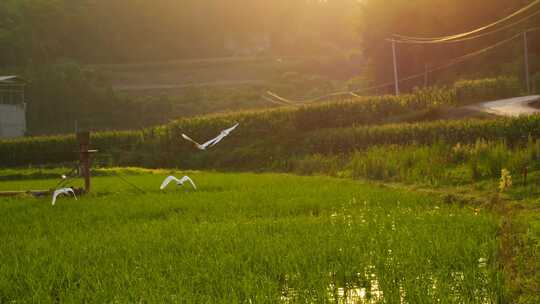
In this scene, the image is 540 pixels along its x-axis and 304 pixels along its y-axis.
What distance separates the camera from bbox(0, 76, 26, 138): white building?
35312mm

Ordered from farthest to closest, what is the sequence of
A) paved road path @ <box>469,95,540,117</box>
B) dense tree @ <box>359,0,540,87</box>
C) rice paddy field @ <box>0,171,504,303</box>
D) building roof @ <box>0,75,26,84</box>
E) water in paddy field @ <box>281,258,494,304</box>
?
dense tree @ <box>359,0,540,87</box>, building roof @ <box>0,75,26,84</box>, paved road path @ <box>469,95,540,117</box>, rice paddy field @ <box>0,171,504,303</box>, water in paddy field @ <box>281,258,494,304</box>

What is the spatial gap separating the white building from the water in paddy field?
113ft

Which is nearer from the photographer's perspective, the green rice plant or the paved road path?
the paved road path

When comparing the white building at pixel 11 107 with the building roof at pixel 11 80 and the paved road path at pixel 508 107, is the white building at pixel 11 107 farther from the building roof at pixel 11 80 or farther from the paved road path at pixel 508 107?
the paved road path at pixel 508 107

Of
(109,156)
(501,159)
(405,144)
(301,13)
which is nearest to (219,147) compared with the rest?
(109,156)

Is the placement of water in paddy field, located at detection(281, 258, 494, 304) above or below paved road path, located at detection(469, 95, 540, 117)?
below

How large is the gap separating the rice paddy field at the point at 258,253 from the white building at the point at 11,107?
1141 inches

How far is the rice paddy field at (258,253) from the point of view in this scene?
420 cm

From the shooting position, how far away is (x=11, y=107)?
3591 centimetres

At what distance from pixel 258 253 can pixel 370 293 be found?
4.89 ft

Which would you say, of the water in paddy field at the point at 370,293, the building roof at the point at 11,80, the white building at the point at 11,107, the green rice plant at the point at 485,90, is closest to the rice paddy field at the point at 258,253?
the water in paddy field at the point at 370,293

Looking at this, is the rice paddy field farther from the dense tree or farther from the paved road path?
the dense tree

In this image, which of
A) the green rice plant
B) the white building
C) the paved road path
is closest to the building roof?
the white building

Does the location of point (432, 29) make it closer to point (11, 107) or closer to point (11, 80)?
point (11, 80)
